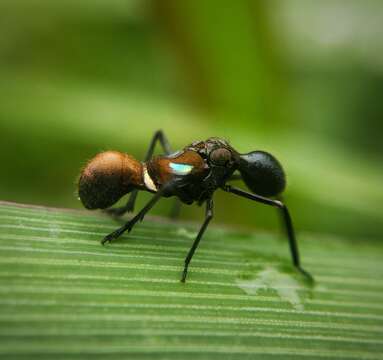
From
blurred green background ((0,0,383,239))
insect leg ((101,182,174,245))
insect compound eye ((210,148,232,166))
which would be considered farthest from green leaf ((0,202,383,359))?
blurred green background ((0,0,383,239))

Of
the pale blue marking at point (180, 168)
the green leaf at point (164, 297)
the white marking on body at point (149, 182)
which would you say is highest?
the pale blue marking at point (180, 168)

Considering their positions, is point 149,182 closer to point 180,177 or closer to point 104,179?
point 180,177

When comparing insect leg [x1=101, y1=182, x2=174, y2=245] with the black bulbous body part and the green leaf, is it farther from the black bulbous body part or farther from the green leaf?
the black bulbous body part

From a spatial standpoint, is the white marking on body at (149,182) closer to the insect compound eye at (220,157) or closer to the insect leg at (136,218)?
the insect leg at (136,218)

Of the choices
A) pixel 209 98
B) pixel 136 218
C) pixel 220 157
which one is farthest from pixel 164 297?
pixel 209 98

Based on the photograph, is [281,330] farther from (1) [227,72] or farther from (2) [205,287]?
(1) [227,72]

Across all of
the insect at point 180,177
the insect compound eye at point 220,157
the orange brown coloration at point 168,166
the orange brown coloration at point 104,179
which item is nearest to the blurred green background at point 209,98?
the insect at point 180,177
